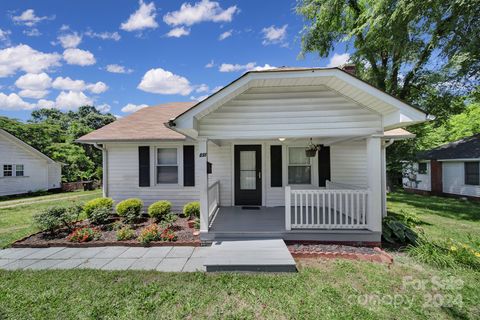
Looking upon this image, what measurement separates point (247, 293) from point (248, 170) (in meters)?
4.76

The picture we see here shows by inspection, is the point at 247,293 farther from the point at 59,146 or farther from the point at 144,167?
the point at 59,146

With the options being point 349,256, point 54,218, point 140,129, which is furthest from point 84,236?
point 349,256

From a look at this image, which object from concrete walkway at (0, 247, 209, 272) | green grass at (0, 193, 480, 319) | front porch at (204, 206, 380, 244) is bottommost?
concrete walkway at (0, 247, 209, 272)

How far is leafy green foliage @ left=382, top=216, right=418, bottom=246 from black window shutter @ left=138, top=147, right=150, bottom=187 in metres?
7.17

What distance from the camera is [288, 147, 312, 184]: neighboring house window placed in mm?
→ 7520

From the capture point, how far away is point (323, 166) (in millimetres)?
7359

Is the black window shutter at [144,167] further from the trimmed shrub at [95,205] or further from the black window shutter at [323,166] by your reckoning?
the black window shutter at [323,166]

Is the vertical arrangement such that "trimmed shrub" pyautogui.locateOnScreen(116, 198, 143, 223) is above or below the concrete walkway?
above

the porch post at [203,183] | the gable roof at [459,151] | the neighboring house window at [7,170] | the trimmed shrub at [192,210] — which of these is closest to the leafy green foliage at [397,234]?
the porch post at [203,183]

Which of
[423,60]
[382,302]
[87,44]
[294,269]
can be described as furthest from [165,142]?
[423,60]

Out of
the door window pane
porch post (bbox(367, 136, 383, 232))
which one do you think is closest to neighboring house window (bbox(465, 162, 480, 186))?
porch post (bbox(367, 136, 383, 232))

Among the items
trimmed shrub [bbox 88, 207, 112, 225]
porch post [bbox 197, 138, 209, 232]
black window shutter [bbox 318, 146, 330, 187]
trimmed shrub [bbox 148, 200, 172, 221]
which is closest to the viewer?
porch post [bbox 197, 138, 209, 232]

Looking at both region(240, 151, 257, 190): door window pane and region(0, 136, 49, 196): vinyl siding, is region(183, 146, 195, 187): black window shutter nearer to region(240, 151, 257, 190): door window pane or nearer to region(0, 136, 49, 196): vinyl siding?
region(240, 151, 257, 190): door window pane

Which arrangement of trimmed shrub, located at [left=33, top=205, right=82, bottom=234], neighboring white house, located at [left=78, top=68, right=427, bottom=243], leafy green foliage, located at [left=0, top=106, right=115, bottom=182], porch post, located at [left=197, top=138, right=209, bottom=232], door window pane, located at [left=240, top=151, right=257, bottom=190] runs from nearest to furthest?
neighboring white house, located at [left=78, top=68, right=427, bottom=243], porch post, located at [left=197, top=138, right=209, bottom=232], trimmed shrub, located at [left=33, top=205, right=82, bottom=234], door window pane, located at [left=240, top=151, right=257, bottom=190], leafy green foliage, located at [left=0, top=106, right=115, bottom=182]
